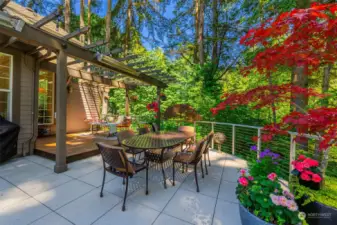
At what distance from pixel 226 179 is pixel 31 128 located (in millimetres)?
5035

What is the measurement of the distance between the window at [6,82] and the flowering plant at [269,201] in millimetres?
5311

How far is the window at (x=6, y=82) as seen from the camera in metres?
3.94

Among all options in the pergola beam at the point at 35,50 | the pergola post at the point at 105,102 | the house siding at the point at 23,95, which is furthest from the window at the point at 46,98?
the pergola post at the point at 105,102

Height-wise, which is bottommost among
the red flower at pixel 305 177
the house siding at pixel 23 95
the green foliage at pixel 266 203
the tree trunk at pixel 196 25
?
the green foliage at pixel 266 203

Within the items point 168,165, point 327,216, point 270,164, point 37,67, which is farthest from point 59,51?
point 327,216

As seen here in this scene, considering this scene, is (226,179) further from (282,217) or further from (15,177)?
(15,177)

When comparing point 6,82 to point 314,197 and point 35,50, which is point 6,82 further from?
point 314,197

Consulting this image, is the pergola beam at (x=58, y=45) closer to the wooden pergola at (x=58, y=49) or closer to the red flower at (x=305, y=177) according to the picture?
the wooden pergola at (x=58, y=49)

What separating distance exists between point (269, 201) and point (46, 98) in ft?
24.2

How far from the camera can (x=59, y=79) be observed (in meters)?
3.16

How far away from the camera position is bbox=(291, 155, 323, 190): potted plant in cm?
166

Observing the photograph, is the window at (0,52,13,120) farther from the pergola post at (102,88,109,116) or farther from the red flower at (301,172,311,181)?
the red flower at (301,172,311,181)

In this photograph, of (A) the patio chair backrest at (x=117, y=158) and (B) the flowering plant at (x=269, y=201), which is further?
(A) the patio chair backrest at (x=117, y=158)

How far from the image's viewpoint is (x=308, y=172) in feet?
5.48
